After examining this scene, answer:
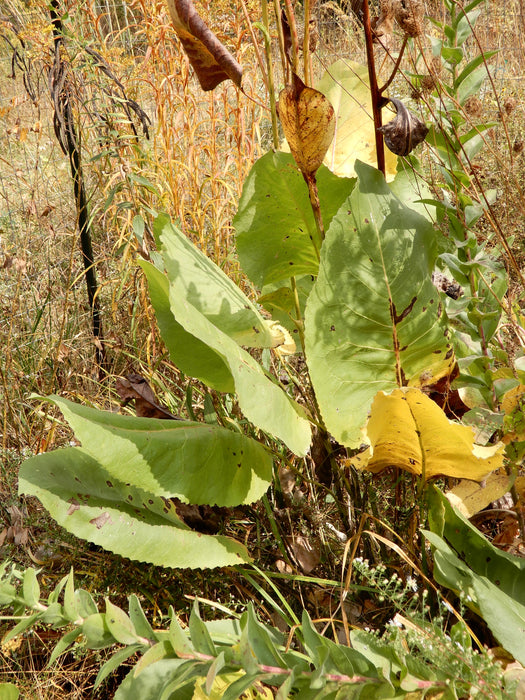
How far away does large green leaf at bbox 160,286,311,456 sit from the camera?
923 millimetres

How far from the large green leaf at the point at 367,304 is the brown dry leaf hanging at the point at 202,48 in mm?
284

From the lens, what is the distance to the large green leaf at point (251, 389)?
923 millimetres

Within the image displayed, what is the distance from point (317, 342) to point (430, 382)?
22 centimetres

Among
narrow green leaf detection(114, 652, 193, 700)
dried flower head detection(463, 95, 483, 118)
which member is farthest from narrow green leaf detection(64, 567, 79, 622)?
dried flower head detection(463, 95, 483, 118)

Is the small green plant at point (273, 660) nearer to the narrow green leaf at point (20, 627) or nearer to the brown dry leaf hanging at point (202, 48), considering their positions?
the narrow green leaf at point (20, 627)

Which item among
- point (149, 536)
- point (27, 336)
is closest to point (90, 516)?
point (149, 536)

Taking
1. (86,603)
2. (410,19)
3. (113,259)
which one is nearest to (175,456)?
(86,603)

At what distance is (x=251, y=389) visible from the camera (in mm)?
979

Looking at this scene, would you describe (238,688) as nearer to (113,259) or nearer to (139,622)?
→ (139,622)

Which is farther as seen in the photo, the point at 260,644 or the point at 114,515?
the point at 114,515

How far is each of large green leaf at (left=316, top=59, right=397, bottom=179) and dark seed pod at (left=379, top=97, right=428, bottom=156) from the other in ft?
1.39

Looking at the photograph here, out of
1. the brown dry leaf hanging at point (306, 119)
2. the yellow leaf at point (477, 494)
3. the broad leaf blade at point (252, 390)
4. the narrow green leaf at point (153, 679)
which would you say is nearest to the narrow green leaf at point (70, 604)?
the narrow green leaf at point (153, 679)

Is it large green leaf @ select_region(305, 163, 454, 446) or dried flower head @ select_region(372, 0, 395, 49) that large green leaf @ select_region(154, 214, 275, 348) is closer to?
large green leaf @ select_region(305, 163, 454, 446)

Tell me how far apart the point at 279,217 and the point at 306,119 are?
272 mm
